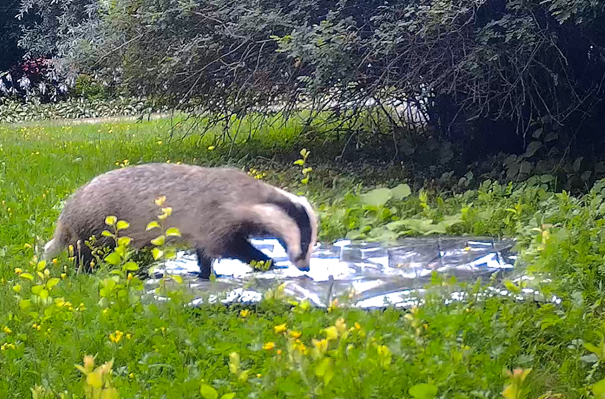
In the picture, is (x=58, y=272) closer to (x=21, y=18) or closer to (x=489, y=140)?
(x=489, y=140)

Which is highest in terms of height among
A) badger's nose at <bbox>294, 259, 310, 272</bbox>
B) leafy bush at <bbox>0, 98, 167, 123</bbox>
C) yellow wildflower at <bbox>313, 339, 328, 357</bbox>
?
yellow wildflower at <bbox>313, 339, 328, 357</bbox>

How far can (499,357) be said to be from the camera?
9.88 feet

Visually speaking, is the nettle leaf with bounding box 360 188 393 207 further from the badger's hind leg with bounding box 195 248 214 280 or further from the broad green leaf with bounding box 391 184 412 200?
the badger's hind leg with bounding box 195 248 214 280

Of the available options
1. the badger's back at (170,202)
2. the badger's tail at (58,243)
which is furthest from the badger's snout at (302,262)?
the badger's tail at (58,243)

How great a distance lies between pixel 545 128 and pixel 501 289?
3.53m

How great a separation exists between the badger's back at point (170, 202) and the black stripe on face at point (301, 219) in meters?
0.14

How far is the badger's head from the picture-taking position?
4.09 m

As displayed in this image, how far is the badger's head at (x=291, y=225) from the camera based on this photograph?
161 inches

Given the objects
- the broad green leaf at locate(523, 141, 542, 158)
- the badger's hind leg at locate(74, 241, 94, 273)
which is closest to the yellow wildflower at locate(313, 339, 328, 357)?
the badger's hind leg at locate(74, 241, 94, 273)

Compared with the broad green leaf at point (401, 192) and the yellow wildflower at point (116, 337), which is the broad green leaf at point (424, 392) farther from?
the broad green leaf at point (401, 192)

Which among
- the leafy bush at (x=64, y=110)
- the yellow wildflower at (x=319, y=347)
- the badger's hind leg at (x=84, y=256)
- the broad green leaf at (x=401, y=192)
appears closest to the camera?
the yellow wildflower at (x=319, y=347)

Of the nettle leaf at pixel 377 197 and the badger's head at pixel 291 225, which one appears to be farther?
the nettle leaf at pixel 377 197

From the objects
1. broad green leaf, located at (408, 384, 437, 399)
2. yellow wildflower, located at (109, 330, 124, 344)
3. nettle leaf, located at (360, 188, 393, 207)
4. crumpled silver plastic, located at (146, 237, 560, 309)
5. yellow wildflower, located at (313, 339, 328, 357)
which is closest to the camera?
broad green leaf, located at (408, 384, 437, 399)

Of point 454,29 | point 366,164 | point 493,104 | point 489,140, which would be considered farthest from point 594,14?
point 366,164
